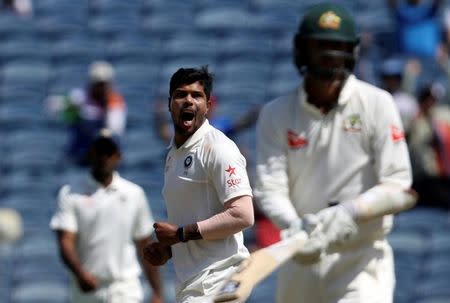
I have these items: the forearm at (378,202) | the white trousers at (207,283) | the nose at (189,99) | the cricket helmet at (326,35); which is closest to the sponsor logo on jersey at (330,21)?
the cricket helmet at (326,35)

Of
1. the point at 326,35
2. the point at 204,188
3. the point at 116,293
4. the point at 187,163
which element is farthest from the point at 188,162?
the point at 116,293

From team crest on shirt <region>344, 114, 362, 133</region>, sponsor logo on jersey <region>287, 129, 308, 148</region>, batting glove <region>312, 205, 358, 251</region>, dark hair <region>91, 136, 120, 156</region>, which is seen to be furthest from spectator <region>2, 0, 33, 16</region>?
batting glove <region>312, 205, 358, 251</region>

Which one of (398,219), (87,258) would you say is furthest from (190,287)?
(398,219)

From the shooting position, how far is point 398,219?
11.8 meters

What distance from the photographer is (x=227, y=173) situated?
5137 millimetres

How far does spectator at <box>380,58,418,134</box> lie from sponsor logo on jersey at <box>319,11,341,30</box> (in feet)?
17.2

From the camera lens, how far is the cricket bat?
4852 mm

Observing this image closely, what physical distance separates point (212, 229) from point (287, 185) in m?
1.24

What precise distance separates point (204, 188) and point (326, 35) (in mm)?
1373

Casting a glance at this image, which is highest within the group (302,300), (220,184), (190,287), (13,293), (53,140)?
(220,184)

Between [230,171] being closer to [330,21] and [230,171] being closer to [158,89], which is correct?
[330,21]

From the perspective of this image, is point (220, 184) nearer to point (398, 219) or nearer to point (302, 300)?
point (302, 300)

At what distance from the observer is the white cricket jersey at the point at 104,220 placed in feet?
27.1

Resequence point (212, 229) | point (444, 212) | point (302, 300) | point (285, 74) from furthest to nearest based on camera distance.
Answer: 1. point (285, 74)
2. point (444, 212)
3. point (302, 300)
4. point (212, 229)
